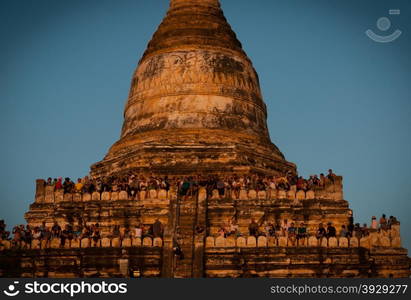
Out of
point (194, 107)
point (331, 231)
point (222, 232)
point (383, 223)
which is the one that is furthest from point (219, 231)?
point (194, 107)

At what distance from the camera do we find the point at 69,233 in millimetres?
32844

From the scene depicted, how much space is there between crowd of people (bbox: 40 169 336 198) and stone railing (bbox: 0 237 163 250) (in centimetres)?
332

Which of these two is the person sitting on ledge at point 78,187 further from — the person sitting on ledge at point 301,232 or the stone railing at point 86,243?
the person sitting on ledge at point 301,232

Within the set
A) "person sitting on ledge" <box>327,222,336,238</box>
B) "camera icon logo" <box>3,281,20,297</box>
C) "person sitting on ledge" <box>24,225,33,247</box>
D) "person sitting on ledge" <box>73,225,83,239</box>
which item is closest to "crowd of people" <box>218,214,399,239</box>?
"person sitting on ledge" <box>327,222,336,238</box>

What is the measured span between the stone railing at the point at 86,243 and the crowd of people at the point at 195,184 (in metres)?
3.32

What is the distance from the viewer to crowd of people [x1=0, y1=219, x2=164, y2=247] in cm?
3212

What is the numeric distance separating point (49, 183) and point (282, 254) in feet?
36.6

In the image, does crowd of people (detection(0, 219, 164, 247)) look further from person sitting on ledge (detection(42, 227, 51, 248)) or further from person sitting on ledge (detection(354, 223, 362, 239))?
person sitting on ledge (detection(354, 223, 362, 239))

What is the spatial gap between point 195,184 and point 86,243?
532cm

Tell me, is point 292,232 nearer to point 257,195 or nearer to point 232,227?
point 232,227

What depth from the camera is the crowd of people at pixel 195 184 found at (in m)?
35.1

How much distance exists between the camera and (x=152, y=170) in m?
38.2

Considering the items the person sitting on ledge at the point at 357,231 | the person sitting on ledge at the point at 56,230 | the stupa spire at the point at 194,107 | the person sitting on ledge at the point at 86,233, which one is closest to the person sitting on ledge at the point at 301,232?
the person sitting on ledge at the point at 357,231

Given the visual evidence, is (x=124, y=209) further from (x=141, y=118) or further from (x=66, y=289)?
(x=66, y=289)
